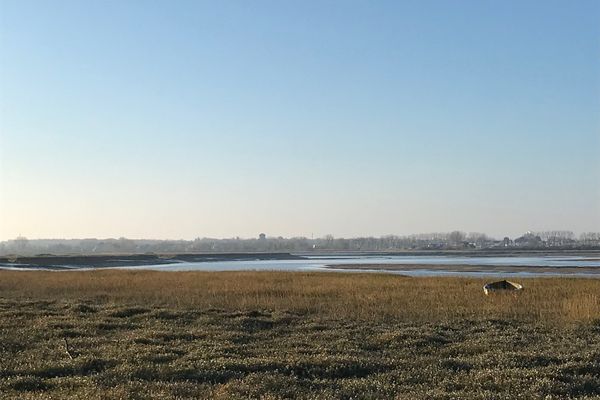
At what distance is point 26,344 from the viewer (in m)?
13.3

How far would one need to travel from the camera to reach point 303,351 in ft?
39.7

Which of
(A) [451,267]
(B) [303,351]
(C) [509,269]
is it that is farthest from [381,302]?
(A) [451,267]

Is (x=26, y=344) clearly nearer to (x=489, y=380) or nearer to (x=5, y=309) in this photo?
(x=5, y=309)

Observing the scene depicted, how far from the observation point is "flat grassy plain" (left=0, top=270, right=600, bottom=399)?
9070 mm

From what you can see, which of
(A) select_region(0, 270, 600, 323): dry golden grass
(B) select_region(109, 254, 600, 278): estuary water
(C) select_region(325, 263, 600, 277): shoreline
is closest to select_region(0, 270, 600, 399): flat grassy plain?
(A) select_region(0, 270, 600, 323): dry golden grass

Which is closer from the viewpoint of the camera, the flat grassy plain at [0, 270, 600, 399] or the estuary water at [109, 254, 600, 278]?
the flat grassy plain at [0, 270, 600, 399]

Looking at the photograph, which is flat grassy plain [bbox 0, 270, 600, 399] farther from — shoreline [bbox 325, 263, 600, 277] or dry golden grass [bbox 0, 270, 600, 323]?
shoreline [bbox 325, 263, 600, 277]

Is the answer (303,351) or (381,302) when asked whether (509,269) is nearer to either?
(381,302)

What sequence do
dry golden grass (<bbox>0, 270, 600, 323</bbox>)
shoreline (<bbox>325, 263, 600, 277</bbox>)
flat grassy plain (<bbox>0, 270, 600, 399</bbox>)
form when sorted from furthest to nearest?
1. shoreline (<bbox>325, 263, 600, 277</bbox>)
2. dry golden grass (<bbox>0, 270, 600, 323</bbox>)
3. flat grassy plain (<bbox>0, 270, 600, 399</bbox>)

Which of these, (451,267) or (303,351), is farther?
(451,267)

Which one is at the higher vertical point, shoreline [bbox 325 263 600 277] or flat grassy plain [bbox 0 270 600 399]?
flat grassy plain [bbox 0 270 600 399]

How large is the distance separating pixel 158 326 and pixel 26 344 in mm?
3518

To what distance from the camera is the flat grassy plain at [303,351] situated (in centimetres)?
907

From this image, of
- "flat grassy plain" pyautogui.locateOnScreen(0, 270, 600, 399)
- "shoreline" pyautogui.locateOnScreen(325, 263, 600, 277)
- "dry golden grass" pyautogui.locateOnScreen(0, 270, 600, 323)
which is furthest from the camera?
"shoreline" pyautogui.locateOnScreen(325, 263, 600, 277)
